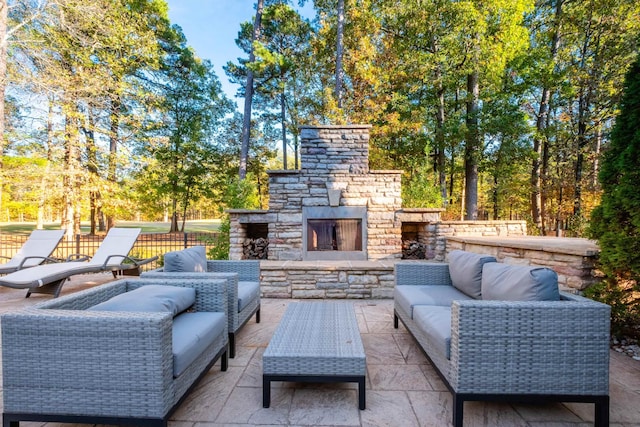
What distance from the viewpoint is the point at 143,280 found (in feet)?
7.49

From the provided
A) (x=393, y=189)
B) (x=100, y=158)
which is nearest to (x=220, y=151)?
(x=100, y=158)

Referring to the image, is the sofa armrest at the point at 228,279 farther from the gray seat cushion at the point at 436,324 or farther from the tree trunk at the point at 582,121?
the tree trunk at the point at 582,121

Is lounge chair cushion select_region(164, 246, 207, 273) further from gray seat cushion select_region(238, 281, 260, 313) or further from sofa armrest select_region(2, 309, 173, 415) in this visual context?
sofa armrest select_region(2, 309, 173, 415)

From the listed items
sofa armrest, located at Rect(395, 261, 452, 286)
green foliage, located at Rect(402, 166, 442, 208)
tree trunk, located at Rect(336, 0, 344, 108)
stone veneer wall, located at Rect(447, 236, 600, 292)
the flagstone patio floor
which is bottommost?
Answer: the flagstone patio floor

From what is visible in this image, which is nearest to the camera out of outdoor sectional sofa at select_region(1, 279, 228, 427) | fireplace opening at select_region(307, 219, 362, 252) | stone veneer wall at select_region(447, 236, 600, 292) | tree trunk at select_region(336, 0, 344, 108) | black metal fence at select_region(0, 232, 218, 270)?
outdoor sectional sofa at select_region(1, 279, 228, 427)

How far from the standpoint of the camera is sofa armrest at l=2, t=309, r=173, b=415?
4.46ft

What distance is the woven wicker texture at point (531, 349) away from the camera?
1.53m

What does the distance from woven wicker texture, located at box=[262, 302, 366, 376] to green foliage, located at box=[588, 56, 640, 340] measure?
2477 millimetres

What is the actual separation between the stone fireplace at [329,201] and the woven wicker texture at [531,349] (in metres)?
3.61

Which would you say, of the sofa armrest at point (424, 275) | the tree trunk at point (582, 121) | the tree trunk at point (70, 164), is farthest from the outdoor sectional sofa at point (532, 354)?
the tree trunk at point (70, 164)

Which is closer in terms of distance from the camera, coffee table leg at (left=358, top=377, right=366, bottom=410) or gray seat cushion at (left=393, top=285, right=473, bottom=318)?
coffee table leg at (left=358, top=377, right=366, bottom=410)

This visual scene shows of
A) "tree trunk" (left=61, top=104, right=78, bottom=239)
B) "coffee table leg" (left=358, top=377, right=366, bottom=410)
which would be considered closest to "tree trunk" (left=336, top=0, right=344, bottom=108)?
"coffee table leg" (left=358, top=377, right=366, bottom=410)

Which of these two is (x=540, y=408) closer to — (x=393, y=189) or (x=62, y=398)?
(x=62, y=398)

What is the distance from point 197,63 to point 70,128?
19.4 ft
